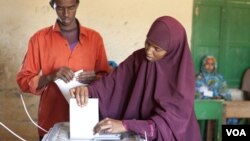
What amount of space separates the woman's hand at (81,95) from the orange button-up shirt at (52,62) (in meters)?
0.34

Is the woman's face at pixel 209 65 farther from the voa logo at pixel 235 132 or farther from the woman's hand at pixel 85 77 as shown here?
the woman's hand at pixel 85 77

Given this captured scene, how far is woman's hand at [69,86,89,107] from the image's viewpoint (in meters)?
1.38

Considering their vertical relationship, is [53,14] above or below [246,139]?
above

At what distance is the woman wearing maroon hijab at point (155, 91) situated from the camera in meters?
1.37

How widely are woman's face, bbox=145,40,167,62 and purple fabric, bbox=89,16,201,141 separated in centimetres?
2

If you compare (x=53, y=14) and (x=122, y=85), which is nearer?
(x=122, y=85)

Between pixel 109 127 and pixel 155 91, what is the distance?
26cm

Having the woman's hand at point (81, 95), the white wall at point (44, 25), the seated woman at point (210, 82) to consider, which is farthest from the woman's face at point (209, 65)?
the woman's hand at point (81, 95)

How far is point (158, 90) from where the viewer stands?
1.46 metres

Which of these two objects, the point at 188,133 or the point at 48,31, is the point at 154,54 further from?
the point at 48,31

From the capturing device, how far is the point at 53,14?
3305mm

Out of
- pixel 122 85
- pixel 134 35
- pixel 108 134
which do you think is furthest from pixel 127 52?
pixel 108 134

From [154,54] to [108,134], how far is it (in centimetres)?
38

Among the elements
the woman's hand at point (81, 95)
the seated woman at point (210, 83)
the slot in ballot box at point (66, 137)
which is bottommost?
the seated woman at point (210, 83)
